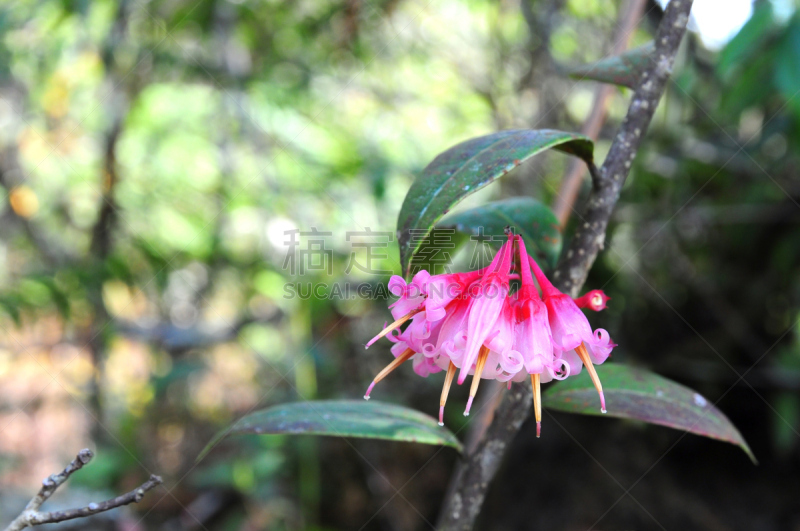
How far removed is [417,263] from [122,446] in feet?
5.45

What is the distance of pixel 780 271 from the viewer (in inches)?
70.1

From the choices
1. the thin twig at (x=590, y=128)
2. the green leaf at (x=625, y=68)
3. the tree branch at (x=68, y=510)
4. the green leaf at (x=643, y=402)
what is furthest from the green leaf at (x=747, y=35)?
the tree branch at (x=68, y=510)

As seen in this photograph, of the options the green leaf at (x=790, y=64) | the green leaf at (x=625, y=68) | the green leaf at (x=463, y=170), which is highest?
the green leaf at (x=790, y=64)

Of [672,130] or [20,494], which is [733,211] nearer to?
[672,130]

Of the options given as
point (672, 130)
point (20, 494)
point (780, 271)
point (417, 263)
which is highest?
point (672, 130)

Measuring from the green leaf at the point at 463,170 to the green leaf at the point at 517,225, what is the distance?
0.48 feet

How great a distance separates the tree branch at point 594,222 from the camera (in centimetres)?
60

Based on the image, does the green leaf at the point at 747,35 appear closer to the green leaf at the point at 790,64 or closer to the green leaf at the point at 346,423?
the green leaf at the point at 790,64

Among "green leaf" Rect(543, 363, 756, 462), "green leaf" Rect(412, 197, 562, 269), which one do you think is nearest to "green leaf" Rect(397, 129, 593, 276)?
"green leaf" Rect(412, 197, 562, 269)

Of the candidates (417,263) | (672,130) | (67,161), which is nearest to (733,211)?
(672,130)

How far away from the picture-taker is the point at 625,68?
638 mm

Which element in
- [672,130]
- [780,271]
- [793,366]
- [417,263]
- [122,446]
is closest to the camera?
[417,263]

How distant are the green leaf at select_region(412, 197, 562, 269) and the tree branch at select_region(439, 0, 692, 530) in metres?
0.09

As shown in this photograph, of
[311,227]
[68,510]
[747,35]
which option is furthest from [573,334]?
[311,227]
